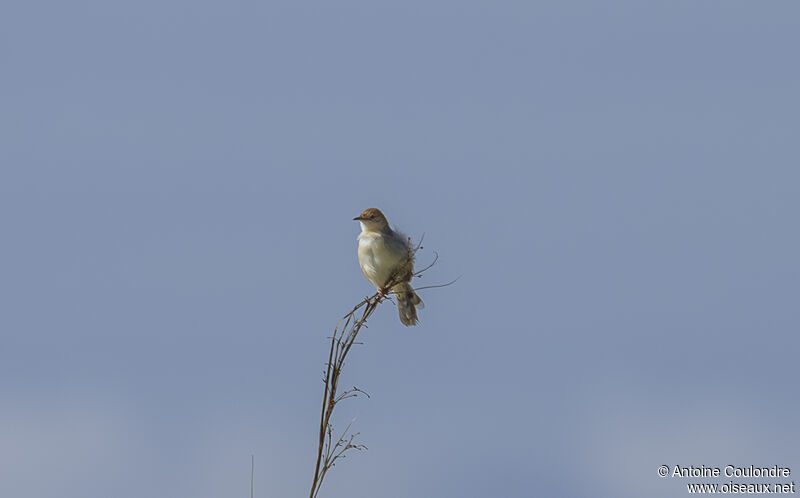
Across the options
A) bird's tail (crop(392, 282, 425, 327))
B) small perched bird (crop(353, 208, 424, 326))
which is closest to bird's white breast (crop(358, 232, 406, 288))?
small perched bird (crop(353, 208, 424, 326))

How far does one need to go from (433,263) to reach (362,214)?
3.25 metres

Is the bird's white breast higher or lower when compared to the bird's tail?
higher

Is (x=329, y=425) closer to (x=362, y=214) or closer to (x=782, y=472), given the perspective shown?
(x=782, y=472)

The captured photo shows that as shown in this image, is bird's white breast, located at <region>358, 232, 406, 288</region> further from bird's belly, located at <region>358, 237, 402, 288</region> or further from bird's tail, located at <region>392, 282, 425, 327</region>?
bird's tail, located at <region>392, 282, 425, 327</region>

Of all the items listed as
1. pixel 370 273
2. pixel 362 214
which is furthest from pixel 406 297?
pixel 362 214

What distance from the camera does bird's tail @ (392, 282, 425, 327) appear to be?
7223 millimetres

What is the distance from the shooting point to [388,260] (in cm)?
729

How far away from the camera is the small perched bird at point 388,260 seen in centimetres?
722

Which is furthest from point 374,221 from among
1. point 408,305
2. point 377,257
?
point 408,305

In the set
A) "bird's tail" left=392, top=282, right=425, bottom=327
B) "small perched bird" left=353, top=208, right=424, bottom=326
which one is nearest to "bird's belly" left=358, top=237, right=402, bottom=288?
"small perched bird" left=353, top=208, right=424, bottom=326

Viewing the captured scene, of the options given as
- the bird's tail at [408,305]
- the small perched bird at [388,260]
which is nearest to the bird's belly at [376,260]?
the small perched bird at [388,260]

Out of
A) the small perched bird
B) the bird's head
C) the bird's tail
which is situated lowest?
the bird's tail

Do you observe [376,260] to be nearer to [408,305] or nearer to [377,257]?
[377,257]

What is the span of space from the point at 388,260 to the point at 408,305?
0.38 m
